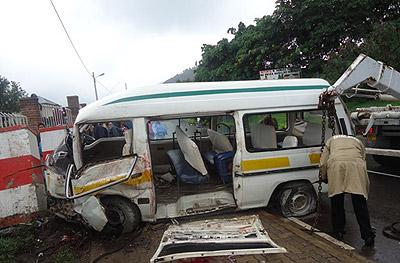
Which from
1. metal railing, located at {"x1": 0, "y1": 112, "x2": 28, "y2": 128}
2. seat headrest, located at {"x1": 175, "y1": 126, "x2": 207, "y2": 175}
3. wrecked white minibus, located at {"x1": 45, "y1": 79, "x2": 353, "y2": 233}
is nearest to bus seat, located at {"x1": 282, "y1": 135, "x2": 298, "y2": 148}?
wrecked white minibus, located at {"x1": 45, "y1": 79, "x2": 353, "y2": 233}

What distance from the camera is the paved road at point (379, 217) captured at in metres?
3.03

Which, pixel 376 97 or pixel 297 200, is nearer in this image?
pixel 297 200

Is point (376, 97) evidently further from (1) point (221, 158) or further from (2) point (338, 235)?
(1) point (221, 158)

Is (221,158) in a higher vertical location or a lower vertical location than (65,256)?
higher

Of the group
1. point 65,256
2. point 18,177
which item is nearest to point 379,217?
point 65,256

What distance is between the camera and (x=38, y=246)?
145 inches

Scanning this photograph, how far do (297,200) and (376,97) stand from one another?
2597 mm

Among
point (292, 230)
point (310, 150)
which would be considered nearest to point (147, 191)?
point (292, 230)

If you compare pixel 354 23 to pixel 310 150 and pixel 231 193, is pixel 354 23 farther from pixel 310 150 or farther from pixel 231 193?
pixel 231 193

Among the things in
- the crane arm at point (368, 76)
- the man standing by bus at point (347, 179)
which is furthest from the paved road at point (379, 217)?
the crane arm at point (368, 76)

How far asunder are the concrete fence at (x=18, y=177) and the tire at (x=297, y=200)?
4.13 m

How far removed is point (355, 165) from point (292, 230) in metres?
1.29

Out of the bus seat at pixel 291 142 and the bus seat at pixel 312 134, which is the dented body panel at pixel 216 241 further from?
the bus seat at pixel 312 134

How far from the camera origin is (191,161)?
159 inches
